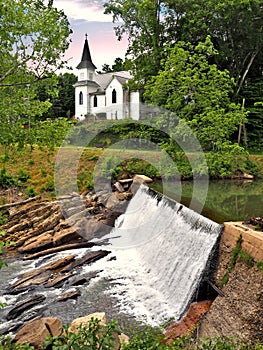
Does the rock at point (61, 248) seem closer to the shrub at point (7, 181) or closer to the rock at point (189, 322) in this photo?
the rock at point (189, 322)

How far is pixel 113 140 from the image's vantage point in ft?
84.8

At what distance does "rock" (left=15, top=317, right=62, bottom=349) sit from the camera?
6.14 meters

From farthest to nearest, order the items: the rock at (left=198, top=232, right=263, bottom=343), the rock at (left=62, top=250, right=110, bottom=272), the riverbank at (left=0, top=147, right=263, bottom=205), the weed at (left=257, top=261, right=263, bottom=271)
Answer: the riverbank at (left=0, top=147, right=263, bottom=205), the rock at (left=62, top=250, right=110, bottom=272), the weed at (left=257, top=261, right=263, bottom=271), the rock at (left=198, top=232, right=263, bottom=343)

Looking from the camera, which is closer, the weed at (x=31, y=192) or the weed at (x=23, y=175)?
the weed at (x=31, y=192)

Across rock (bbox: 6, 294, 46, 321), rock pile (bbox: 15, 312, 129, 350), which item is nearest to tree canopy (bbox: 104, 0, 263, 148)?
rock (bbox: 6, 294, 46, 321)

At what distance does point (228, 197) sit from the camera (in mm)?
14156

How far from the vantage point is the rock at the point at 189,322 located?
659 centimetres

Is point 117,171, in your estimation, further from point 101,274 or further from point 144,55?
point 144,55

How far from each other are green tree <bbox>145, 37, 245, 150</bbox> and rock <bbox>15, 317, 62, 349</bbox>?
11.5m

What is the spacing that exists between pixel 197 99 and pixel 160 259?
9.67 m

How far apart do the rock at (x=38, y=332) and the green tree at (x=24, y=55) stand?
4.19 m

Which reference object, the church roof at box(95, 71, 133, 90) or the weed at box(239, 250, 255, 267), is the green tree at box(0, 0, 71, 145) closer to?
the weed at box(239, 250, 255, 267)

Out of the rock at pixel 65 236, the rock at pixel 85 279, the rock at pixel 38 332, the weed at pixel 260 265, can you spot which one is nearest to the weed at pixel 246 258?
the weed at pixel 260 265

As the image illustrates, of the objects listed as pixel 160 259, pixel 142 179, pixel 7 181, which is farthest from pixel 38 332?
pixel 7 181
